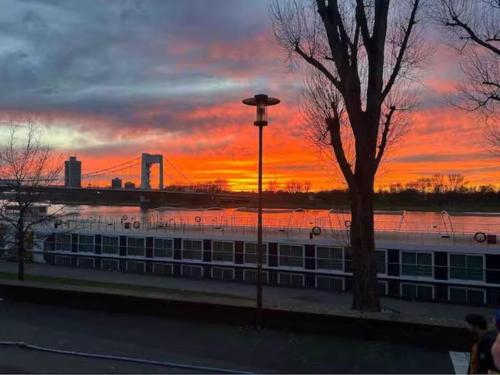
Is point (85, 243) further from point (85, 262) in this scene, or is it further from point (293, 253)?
point (293, 253)

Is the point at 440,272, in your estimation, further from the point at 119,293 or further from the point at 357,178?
the point at 119,293

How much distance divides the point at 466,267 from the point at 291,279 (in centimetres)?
1275

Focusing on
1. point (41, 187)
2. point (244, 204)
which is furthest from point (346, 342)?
point (244, 204)

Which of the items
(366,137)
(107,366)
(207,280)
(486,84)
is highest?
(486,84)

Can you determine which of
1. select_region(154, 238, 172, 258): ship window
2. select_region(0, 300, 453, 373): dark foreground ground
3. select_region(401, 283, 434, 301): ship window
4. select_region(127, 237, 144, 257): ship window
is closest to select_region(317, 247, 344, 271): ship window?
select_region(401, 283, 434, 301): ship window

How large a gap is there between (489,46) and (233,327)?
10.2 metres

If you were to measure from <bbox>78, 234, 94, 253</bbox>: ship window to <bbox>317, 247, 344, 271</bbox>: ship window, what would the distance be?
24.3 m

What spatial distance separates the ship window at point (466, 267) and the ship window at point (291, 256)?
11.1 m

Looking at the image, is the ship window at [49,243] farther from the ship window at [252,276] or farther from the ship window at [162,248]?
the ship window at [252,276]

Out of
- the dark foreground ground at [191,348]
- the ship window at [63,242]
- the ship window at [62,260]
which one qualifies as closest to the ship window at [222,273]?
the ship window at [62,260]

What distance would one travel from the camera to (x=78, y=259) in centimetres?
5419

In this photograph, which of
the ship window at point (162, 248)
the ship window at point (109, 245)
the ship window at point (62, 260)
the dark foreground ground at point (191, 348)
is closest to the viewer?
the dark foreground ground at point (191, 348)

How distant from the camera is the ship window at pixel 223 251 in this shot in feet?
151

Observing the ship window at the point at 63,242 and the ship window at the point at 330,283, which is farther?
the ship window at the point at 63,242
